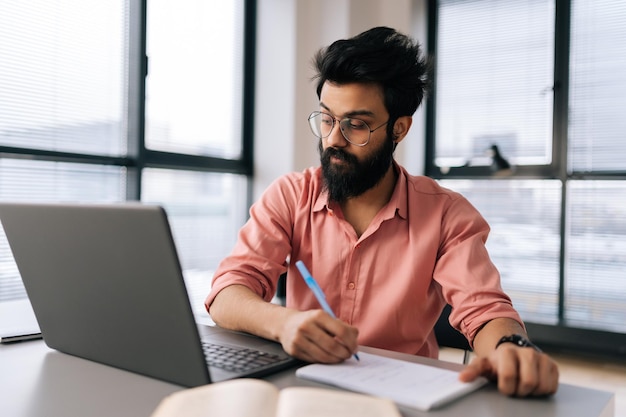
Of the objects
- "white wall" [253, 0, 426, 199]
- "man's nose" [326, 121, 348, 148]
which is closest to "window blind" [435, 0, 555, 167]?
"white wall" [253, 0, 426, 199]

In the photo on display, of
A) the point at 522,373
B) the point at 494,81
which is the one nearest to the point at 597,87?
the point at 494,81

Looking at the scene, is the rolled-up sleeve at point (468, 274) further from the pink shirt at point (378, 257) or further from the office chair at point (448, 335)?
the office chair at point (448, 335)

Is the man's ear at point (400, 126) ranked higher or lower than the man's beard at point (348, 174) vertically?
higher

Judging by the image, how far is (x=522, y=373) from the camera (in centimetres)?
86

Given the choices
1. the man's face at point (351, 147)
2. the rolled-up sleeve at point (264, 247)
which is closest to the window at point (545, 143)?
the man's face at point (351, 147)

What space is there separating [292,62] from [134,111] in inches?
42.4

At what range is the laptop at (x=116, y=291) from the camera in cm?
81

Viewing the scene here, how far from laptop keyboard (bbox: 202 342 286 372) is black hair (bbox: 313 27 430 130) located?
0.80 m

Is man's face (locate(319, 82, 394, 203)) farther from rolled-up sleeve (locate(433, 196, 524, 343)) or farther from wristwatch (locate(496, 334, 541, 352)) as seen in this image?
wristwatch (locate(496, 334, 541, 352))

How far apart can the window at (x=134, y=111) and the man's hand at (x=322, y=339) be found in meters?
1.82

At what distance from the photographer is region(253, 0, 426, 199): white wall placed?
3.57 m

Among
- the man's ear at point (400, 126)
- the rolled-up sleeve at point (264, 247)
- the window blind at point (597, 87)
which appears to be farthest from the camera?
the window blind at point (597, 87)

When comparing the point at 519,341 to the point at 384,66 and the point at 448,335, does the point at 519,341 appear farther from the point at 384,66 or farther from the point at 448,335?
the point at 384,66

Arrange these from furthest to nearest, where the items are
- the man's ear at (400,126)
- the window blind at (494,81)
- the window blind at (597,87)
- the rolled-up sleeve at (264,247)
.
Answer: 1. the window blind at (494,81)
2. the window blind at (597,87)
3. the man's ear at (400,126)
4. the rolled-up sleeve at (264,247)
